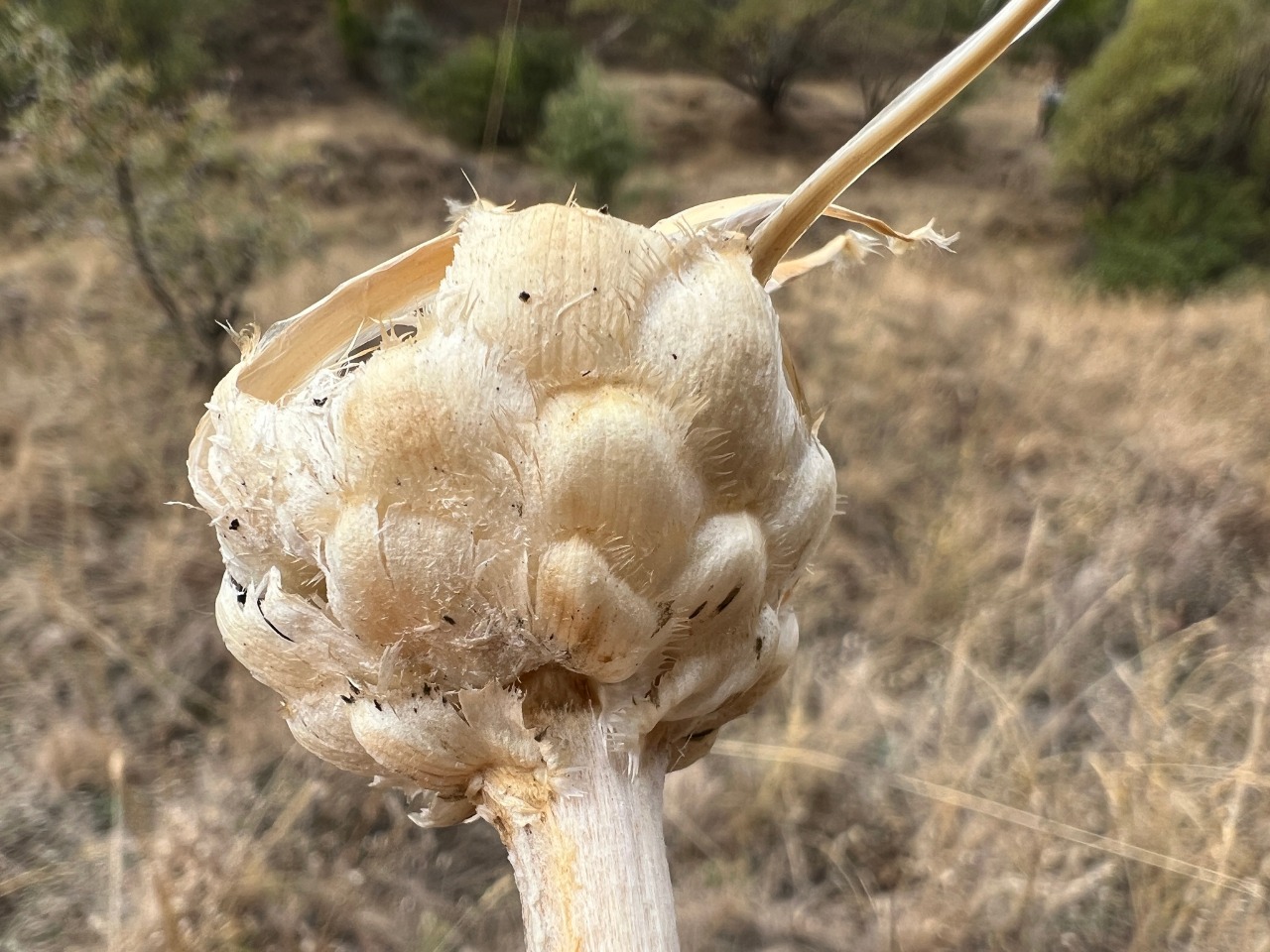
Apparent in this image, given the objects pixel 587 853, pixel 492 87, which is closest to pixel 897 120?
pixel 587 853

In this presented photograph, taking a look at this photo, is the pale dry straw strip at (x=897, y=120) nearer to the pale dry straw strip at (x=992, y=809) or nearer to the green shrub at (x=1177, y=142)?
the pale dry straw strip at (x=992, y=809)

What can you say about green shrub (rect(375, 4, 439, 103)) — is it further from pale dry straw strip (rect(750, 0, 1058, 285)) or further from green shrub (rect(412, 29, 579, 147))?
pale dry straw strip (rect(750, 0, 1058, 285))

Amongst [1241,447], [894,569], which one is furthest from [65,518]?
[1241,447]

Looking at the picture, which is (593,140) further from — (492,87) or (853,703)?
(853,703)

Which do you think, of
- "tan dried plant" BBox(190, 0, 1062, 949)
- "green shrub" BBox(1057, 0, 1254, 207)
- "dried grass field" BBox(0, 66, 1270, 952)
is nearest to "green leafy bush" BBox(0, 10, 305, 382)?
"dried grass field" BBox(0, 66, 1270, 952)

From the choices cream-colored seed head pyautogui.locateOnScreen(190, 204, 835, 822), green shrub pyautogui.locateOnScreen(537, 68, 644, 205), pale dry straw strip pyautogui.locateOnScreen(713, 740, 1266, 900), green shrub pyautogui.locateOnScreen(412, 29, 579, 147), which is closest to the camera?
cream-colored seed head pyautogui.locateOnScreen(190, 204, 835, 822)

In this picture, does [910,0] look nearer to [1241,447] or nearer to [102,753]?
[1241,447]
